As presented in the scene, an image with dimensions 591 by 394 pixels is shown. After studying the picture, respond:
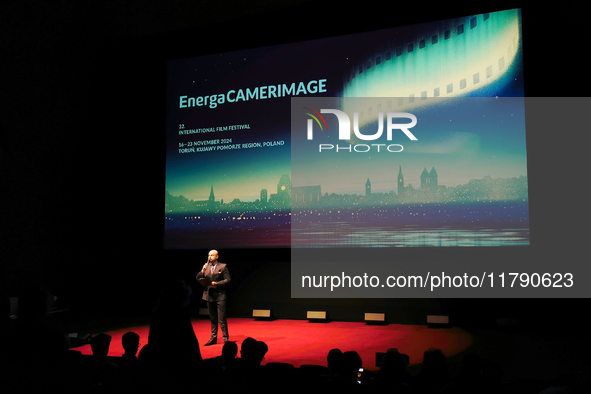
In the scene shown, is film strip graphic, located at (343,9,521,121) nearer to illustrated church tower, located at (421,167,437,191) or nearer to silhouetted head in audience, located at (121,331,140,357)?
illustrated church tower, located at (421,167,437,191)

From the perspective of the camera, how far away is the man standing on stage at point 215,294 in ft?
17.4

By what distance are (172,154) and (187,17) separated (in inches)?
82.2

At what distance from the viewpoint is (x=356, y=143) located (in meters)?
6.10

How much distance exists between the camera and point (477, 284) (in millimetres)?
5762

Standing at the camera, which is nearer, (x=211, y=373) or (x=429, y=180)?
(x=211, y=373)

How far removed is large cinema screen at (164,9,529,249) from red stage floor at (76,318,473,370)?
3.65 ft

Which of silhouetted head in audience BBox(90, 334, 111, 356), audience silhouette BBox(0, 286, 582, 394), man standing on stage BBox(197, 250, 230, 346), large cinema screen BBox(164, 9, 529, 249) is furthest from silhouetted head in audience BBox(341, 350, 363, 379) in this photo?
large cinema screen BBox(164, 9, 529, 249)

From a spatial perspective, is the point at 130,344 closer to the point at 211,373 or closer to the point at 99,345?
the point at 99,345

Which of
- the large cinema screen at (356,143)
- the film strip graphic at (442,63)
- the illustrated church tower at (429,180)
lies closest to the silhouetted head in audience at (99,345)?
the large cinema screen at (356,143)

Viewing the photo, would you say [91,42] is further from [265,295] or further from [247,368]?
[247,368]

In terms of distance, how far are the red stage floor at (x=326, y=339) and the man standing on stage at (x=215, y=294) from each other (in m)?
0.20

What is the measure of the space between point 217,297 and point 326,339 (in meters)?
1.41

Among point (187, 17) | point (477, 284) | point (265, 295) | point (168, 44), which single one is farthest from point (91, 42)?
point (477, 284)

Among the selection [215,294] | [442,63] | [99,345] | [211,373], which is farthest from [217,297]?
[442,63]
